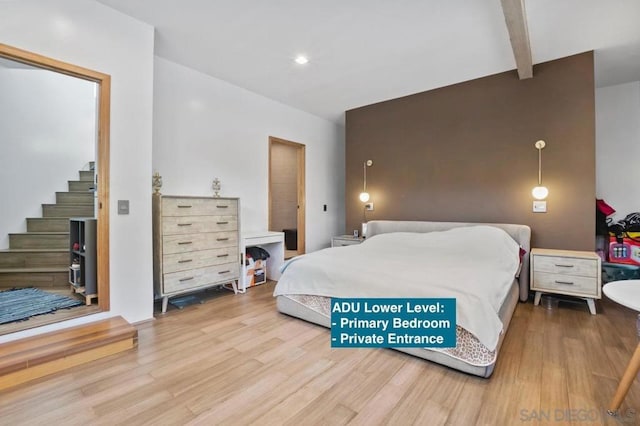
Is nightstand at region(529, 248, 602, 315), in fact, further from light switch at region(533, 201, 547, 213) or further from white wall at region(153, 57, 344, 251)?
white wall at region(153, 57, 344, 251)

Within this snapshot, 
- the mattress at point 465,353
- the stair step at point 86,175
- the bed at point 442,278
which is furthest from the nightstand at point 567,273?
the stair step at point 86,175

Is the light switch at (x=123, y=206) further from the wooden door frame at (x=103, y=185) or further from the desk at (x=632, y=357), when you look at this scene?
the desk at (x=632, y=357)

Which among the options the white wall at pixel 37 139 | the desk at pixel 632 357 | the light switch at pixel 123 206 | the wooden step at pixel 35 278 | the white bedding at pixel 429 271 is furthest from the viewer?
the white wall at pixel 37 139

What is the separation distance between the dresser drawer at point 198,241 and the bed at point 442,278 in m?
0.93

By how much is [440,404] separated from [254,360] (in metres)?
1.20

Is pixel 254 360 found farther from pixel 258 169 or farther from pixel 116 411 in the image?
pixel 258 169

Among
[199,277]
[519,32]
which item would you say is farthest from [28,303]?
[519,32]

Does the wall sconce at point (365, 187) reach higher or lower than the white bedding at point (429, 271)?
higher

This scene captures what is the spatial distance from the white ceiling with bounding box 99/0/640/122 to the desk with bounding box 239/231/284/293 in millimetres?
2046

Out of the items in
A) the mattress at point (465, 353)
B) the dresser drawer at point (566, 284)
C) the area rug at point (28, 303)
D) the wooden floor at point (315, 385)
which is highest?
the dresser drawer at point (566, 284)

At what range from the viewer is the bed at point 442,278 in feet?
6.01

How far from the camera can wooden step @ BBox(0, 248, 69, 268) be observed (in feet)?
11.0

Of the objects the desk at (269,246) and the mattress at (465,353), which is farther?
the desk at (269,246)

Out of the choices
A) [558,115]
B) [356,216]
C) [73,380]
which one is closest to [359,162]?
[356,216]
